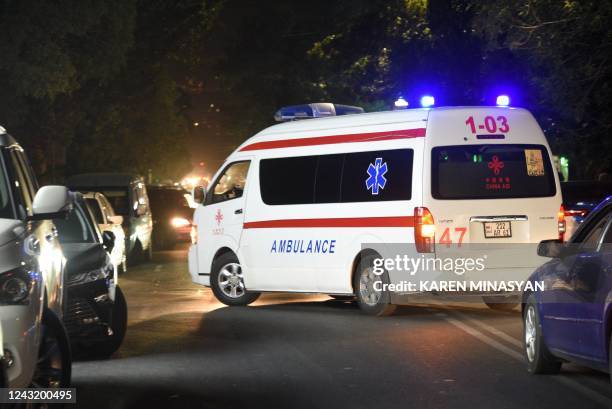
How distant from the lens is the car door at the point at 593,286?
29.5 ft

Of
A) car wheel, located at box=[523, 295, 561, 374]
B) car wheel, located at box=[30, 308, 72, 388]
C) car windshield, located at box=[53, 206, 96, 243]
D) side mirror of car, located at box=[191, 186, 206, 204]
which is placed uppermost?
side mirror of car, located at box=[191, 186, 206, 204]

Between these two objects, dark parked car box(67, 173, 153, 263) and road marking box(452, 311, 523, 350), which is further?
dark parked car box(67, 173, 153, 263)

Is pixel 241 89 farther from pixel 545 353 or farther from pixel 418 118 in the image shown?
pixel 545 353

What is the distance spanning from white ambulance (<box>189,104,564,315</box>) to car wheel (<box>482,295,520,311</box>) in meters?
0.05

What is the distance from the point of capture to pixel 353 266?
51.7ft

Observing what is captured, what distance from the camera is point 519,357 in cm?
1173

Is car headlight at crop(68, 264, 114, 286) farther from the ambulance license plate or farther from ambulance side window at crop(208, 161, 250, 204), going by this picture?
ambulance side window at crop(208, 161, 250, 204)

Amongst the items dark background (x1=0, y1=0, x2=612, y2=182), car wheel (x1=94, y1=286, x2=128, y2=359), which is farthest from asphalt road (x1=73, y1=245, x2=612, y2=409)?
dark background (x1=0, y1=0, x2=612, y2=182)

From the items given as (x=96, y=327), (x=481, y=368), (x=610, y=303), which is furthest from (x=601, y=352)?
(x=96, y=327)

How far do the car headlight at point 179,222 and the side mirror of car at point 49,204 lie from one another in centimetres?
2565

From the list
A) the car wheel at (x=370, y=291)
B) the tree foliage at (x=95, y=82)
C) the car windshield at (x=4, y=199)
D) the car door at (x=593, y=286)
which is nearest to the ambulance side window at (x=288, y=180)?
the car wheel at (x=370, y=291)

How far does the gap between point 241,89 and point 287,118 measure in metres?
50.5

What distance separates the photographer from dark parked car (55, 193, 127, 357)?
11727 millimetres

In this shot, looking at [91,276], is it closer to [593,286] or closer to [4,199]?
[4,199]
